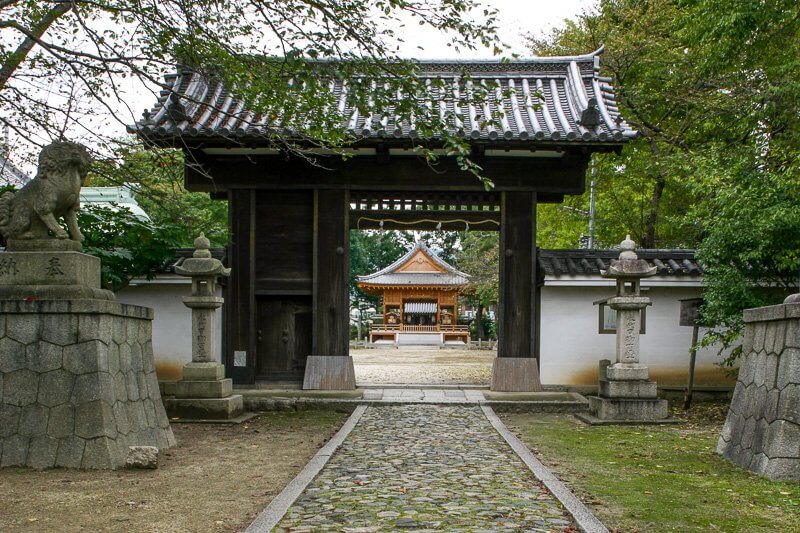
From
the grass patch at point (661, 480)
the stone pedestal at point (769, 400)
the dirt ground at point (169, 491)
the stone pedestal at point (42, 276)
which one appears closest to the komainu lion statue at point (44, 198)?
the stone pedestal at point (42, 276)

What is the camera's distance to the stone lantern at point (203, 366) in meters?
11.1

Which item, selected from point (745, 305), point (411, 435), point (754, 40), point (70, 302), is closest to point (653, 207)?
point (754, 40)

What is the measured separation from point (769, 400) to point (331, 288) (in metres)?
8.15

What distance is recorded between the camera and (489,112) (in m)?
14.5

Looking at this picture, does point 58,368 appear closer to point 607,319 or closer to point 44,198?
→ point 44,198

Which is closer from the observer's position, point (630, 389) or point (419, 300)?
point (630, 389)

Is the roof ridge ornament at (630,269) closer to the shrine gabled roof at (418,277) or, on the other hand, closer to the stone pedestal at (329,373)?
the stone pedestal at (329,373)

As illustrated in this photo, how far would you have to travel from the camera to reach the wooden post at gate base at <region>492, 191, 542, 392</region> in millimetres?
13383

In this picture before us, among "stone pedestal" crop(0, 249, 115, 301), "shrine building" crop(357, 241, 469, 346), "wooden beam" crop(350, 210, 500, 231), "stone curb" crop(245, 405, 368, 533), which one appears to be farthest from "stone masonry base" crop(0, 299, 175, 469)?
"shrine building" crop(357, 241, 469, 346)

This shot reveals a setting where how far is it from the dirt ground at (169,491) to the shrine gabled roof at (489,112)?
4317mm

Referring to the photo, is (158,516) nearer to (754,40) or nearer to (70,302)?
(70,302)

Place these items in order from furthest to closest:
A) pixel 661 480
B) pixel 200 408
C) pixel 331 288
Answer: pixel 331 288 < pixel 200 408 < pixel 661 480

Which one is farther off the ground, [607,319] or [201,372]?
[607,319]

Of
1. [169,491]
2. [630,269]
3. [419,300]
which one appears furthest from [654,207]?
[419,300]
